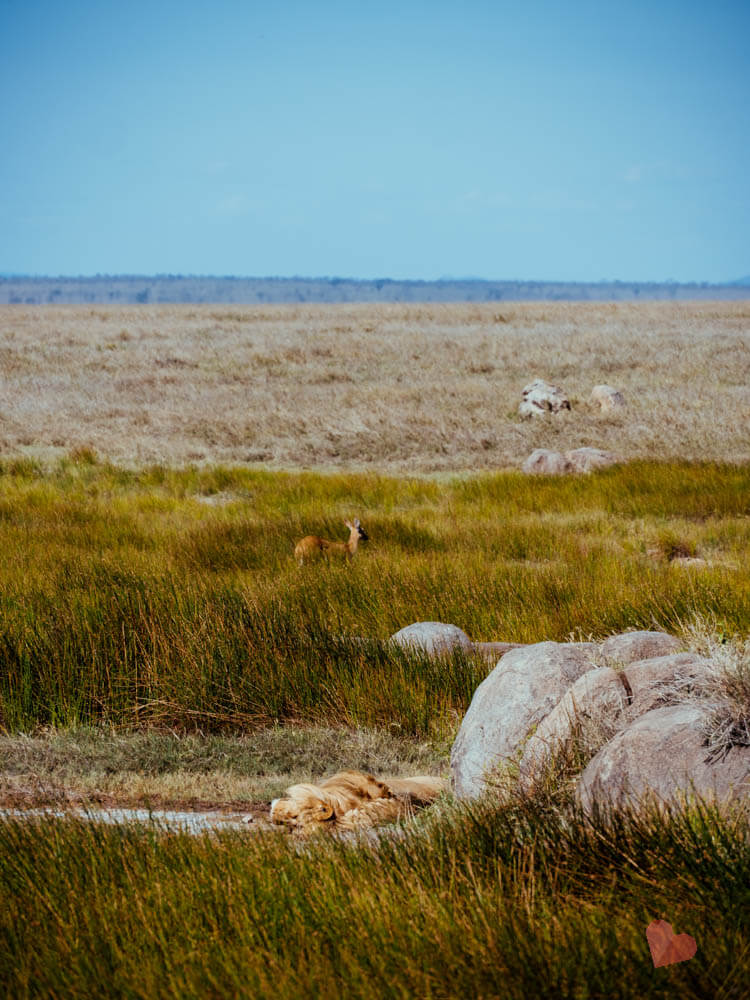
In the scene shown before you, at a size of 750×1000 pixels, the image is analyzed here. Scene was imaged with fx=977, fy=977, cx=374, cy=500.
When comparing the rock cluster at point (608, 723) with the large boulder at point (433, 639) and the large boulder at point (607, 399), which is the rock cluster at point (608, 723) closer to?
the large boulder at point (433, 639)

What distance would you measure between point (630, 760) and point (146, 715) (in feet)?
12.8

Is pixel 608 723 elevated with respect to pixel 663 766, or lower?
lower

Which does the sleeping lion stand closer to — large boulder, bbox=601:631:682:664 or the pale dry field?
large boulder, bbox=601:631:682:664

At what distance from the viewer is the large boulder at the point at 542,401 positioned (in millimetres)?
23500

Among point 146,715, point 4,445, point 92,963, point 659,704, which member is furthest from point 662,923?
point 4,445

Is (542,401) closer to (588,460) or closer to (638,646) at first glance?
(588,460)

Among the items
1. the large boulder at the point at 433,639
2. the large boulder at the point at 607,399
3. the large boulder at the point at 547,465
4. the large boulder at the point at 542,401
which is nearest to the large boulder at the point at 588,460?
the large boulder at the point at 547,465

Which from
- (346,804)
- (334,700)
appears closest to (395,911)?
(346,804)

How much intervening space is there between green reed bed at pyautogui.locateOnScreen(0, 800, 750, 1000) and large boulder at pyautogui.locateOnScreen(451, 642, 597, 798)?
1.47 meters

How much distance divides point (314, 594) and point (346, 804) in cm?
360

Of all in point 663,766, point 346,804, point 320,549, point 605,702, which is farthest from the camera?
point 320,549

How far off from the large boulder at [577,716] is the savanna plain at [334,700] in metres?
0.14

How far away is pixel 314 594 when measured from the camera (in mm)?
8141

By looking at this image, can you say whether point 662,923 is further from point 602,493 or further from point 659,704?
point 602,493
